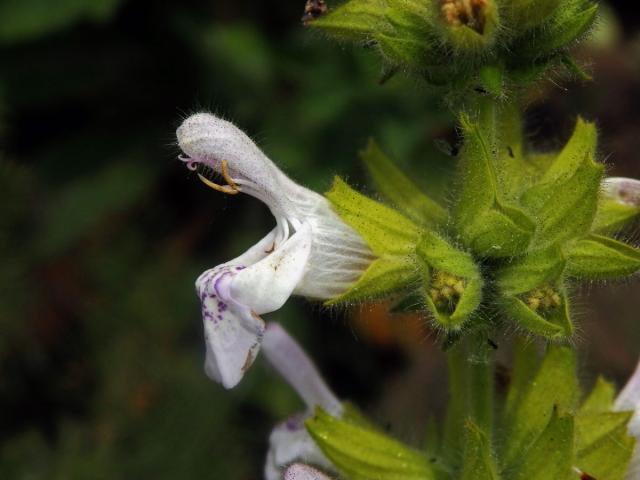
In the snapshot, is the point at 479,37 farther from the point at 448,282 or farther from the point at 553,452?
the point at 553,452

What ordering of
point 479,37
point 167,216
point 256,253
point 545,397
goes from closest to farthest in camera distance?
point 479,37 → point 256,253 → point 545,397 → point 167,216

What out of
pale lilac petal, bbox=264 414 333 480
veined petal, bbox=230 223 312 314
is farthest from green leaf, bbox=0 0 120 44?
veined petal, bbox=230 223 312 314

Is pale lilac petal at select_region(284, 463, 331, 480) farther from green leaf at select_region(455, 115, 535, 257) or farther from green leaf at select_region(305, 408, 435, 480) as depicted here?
green leaf at select_region(455, 115, 535, 257)

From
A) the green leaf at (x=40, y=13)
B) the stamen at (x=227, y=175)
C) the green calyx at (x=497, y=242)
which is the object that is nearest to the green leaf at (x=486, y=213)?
the green calyx at (x=497, y=242)

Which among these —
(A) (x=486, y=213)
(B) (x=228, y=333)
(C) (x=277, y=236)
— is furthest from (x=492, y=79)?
(B) (x=228, y=333)

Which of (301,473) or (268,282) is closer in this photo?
(268,282)

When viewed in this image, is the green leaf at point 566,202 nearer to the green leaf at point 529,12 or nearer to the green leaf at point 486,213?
the green leaf at point 486,213
